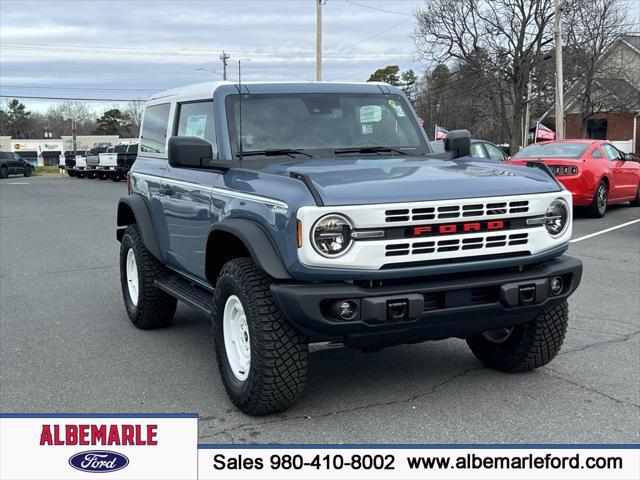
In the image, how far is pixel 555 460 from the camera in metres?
3.19

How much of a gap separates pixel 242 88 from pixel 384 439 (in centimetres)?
275

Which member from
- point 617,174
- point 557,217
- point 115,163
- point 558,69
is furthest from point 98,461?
point 115,163

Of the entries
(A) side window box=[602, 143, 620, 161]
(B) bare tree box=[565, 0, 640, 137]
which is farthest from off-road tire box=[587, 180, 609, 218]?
(B) bare tree box=[565, 0, 640, 137]

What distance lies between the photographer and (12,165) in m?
48.7

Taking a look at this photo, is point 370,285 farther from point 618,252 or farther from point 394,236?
point 618,252

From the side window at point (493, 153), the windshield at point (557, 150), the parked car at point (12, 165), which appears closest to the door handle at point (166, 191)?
the windshield at point (557, 150)

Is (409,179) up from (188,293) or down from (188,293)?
up

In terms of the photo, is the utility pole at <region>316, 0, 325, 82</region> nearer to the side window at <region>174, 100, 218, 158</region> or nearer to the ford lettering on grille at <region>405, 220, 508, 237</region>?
the side window at <region>174, 100, 218, 158</region>

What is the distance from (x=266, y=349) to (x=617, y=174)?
43.7 ft

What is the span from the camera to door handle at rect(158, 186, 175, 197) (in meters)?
5.69

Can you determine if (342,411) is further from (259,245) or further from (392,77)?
(392,77)

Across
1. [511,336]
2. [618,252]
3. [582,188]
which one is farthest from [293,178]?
[582,188]

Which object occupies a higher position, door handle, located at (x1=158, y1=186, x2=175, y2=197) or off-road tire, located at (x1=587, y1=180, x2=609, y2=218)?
door handle, located at (x1=158, y1=186, x2=175, y2=197)

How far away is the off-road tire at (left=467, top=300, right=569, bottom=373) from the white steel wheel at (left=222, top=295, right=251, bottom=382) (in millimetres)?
1781
